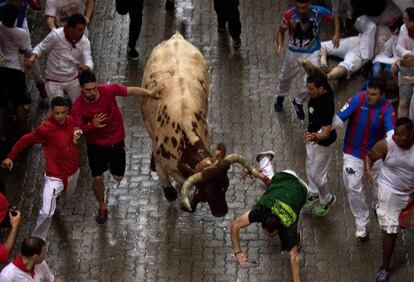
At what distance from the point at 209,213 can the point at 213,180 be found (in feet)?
5.15

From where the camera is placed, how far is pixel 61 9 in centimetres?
1436

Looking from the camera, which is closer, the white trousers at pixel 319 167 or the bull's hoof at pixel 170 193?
the white trousers at pixel 319 167

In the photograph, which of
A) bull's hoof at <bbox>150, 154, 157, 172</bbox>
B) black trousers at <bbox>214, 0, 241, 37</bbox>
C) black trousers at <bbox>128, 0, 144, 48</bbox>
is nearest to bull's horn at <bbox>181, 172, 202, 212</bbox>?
bull's hoof at <bbox>150, 154, 157, 172</bbox>

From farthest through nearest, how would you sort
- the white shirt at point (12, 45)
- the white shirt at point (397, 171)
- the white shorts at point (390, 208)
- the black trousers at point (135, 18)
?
the black trousers at point (135, 18), the white shirt at point (12, 45), the white shorts at point (390, 208), the white shirt at point (397, 171)

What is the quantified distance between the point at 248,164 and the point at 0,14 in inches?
185

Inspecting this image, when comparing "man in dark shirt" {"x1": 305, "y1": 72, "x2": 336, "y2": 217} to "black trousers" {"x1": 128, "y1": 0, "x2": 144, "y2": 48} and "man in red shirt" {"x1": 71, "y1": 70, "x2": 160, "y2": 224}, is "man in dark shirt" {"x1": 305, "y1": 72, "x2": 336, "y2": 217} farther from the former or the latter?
"black trousers" {"x1": 128, "y1": 0, "x2": 144, "y2": 48}

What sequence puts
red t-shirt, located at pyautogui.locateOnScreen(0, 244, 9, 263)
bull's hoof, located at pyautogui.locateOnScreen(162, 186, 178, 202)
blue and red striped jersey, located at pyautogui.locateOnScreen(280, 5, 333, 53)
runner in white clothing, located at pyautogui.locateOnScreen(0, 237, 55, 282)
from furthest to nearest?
blue and red striped jersey, located at pyautogui.locateOnScreen(280, 5, 333, 53) < bull's hoof, located at pyautogui.locateOnScreen(162, 186, 178, 202) < red t-shirt, located at pyautogui.locateOnScreen(0, 244, 9, 263) < runner in white clothing, located at pyautogui.locateOnScreen(0, 237, 55, 282)

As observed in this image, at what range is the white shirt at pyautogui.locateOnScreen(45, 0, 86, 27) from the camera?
14.2 metres

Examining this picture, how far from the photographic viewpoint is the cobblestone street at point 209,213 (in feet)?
38.9

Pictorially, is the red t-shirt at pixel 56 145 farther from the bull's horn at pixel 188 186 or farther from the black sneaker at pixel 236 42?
the black sneaker at pixel 236 42

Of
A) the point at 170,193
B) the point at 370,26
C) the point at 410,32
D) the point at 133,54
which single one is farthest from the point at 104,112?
the point at 370,26

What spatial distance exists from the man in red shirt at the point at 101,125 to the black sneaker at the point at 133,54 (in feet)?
11.5

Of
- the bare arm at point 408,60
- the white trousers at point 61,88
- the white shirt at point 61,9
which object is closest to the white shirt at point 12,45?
the white trousers at point 61,88

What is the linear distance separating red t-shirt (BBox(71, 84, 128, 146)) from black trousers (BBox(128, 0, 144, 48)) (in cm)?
363
